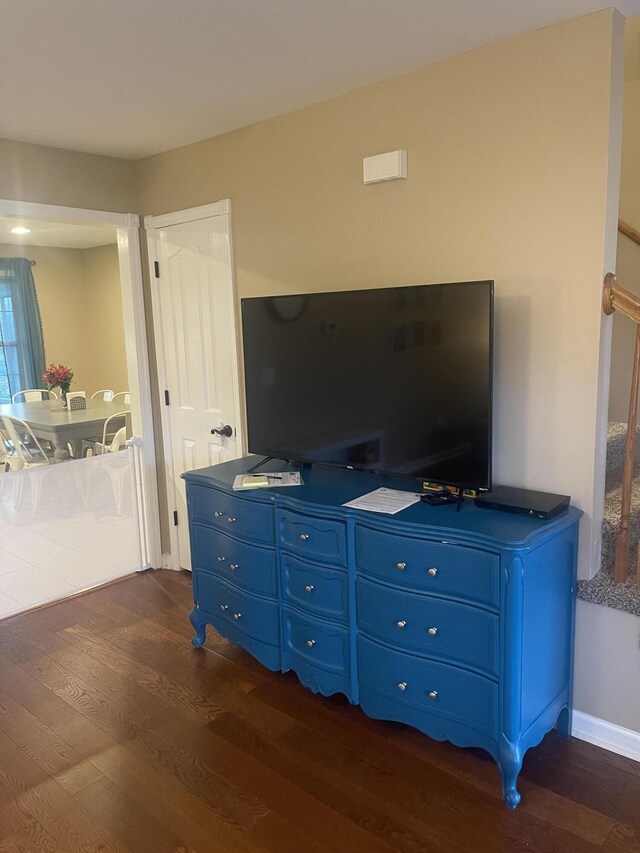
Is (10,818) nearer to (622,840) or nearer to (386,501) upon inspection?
(386,501)

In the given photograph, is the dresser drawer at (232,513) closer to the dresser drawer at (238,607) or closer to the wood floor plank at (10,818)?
the dresser drawer at (238,607)

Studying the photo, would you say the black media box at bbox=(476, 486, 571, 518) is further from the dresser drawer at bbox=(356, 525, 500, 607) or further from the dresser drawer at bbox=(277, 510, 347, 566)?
the dresser drawer at bbox=(277, 510, 347, 566)

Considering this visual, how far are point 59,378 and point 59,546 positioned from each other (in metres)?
1.78

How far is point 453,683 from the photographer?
2.13 metres

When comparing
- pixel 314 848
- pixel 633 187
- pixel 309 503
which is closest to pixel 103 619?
pixel 309 503

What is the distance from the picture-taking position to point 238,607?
2846mm

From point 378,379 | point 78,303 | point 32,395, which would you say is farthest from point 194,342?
point 78,303

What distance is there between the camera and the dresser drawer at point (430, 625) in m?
2.04

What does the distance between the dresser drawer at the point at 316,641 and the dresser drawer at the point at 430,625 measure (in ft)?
0.44

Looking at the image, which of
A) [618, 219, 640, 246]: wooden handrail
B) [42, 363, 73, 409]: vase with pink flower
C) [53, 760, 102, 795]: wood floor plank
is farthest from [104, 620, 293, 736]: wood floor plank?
[618, 219, 640, 246]: wooden handrail

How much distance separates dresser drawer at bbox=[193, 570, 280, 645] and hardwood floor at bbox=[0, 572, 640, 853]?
0.74 ft

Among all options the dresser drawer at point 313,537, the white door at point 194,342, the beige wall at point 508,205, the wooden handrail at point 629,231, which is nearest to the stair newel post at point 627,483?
the beige wall at point 508,205

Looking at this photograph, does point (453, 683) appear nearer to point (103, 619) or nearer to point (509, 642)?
point (509, 642)

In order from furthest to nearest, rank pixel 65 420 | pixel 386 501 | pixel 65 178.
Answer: pixel 65 420 → pixel 65 178 → pixel 386 501
